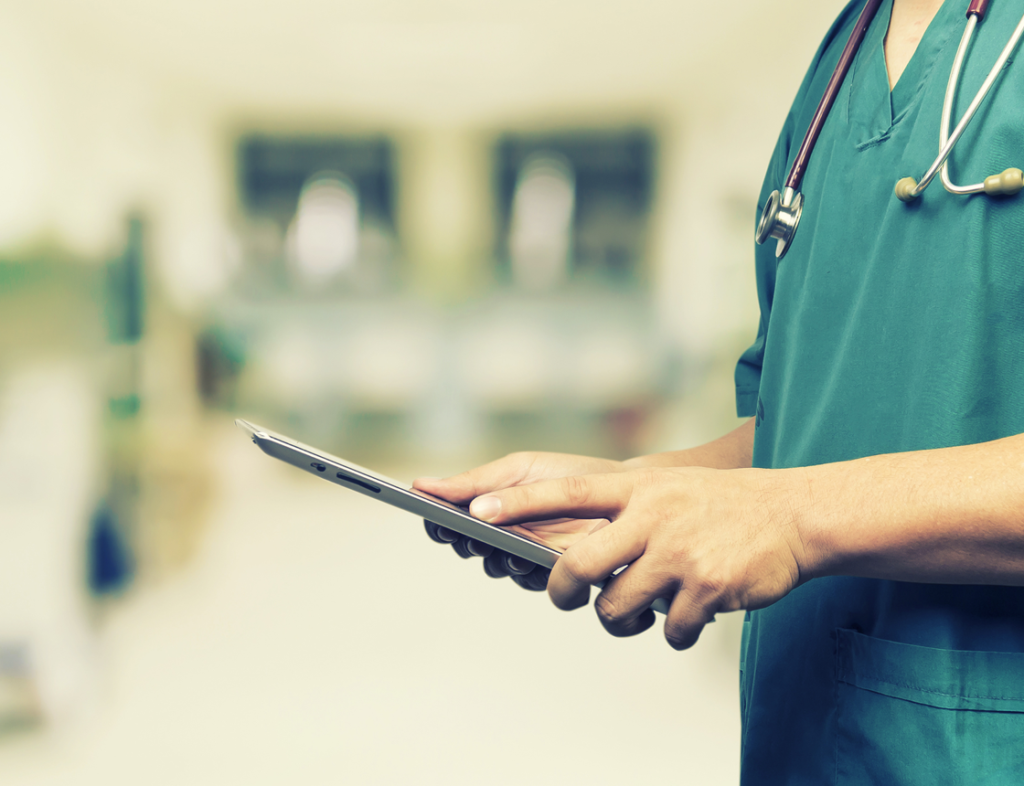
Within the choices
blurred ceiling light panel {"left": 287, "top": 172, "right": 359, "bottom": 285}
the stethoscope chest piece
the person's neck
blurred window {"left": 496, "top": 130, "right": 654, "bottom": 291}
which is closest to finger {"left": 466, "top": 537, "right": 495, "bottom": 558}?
the stethoscope chest piece

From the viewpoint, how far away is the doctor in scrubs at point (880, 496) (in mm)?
399

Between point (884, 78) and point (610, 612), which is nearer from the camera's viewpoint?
point (610, 612)

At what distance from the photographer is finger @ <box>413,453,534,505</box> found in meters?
0.55

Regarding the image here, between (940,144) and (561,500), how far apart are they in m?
0.34

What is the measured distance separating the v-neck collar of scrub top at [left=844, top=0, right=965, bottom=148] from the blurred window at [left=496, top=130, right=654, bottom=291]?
1.73m

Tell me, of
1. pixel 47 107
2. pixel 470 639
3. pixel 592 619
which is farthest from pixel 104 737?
pixel 47 107

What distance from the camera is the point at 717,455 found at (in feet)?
2.39

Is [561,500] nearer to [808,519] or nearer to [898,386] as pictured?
[808,519]

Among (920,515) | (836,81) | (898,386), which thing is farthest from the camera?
(836,81)

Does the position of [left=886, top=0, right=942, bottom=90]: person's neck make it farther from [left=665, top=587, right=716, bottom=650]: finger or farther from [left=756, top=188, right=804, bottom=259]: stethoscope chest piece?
[left=665, top=587, right=716, bottom=650]: finger

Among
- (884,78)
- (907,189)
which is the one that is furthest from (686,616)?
(884,78)

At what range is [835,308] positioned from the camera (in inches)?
21.3

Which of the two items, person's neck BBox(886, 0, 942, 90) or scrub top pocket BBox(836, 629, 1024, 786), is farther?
person's neck BBox(886, 0, 942, 90)

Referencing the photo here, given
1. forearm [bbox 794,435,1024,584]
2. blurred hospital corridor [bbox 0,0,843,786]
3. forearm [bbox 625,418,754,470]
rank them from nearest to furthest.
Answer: forearm [bbox 794,435,1024,584]
forearm [bbox 625,418,754,470]
blurred hospital corridor [bbox 0,0,843,786]
